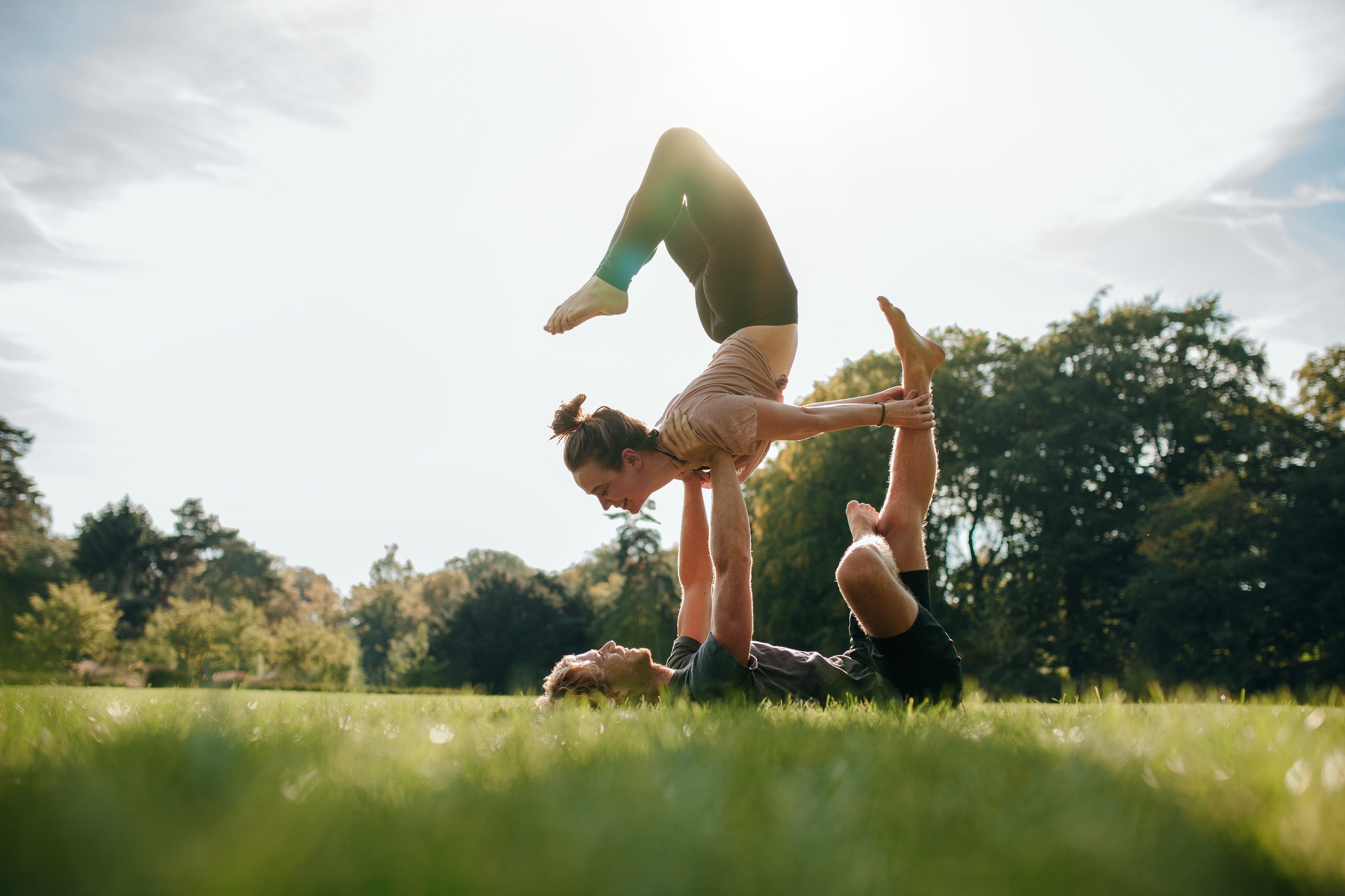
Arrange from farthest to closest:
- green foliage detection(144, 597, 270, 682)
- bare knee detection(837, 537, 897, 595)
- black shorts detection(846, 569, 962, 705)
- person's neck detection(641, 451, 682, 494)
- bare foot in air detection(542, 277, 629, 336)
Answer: green foliage detection(144, 597, 270, 682) → person's neck detection(641, 451, 682, 494) → bare foot in air detection(542, 277, 629, 336) → black shorts detection(846, 569, 962, 705) → bare knee detection(837, 537, 897, 595)

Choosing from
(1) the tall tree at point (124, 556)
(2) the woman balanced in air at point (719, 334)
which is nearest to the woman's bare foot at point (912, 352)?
(2) the woman balanced in air at point (719, 334)

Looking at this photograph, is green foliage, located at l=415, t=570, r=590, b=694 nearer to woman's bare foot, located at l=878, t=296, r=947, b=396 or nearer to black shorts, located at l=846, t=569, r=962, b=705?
woman's bare foot, located at l=878, t=296, r=947, b=396

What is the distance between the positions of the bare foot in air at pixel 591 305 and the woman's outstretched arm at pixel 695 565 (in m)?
1.05

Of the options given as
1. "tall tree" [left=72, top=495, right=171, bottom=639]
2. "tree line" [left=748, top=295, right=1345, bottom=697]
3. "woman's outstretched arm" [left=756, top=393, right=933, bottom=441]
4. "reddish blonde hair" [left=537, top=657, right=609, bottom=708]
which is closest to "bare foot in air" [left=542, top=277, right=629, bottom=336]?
"woman's outstretched arm" [left=756, top=393, right=933, bottom=441]

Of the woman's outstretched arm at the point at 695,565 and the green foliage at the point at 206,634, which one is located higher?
the woman's outstretched arm at the point at 695,565

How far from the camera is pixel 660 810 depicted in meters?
1.00

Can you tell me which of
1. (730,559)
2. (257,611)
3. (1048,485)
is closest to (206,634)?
(257,611)

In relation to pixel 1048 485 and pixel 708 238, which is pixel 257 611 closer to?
pixel 1048 485

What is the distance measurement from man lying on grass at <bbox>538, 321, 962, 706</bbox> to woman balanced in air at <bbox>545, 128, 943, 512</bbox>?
198 millimetres

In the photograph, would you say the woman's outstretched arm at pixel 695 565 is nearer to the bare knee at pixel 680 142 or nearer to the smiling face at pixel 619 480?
the smiling face at pixel 619 480

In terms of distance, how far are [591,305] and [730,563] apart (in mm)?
1395

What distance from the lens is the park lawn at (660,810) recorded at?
2.56 ft

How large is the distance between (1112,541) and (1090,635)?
3.02 m

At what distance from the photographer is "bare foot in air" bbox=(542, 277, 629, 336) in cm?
360
